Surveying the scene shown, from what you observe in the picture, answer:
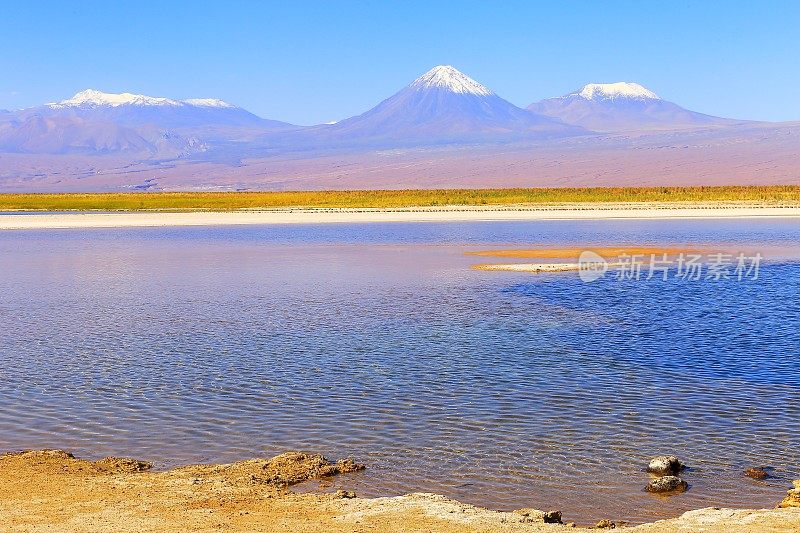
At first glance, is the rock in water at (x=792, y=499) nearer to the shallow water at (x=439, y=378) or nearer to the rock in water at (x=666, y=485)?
the shallow water at (x=439, y=378)

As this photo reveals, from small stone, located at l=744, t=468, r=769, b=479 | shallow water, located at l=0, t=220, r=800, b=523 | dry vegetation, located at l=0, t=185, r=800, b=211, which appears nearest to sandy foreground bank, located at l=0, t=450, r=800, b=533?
shallow water, located at l=0, t=220, r=800, b=523

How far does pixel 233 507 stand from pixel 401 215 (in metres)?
64.0

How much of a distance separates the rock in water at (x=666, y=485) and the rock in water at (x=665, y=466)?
0.32 meters

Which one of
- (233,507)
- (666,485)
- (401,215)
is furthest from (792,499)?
(401,215)

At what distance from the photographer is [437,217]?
69438mm

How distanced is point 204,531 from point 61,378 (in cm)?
765

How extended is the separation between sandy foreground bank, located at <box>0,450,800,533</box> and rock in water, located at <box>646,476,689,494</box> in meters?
0.83

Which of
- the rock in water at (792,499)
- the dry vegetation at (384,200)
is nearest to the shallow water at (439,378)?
the rock in water at (792,499)

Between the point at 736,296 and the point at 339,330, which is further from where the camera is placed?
the point at 736,296

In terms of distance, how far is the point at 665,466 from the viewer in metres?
10.3

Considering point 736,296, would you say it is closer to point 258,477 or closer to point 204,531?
point 258,477

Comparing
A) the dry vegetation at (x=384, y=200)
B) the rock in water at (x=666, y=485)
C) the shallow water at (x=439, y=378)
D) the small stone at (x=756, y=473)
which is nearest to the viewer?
the rock in water at (x=666, y=485)

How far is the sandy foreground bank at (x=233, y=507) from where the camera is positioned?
856 cm

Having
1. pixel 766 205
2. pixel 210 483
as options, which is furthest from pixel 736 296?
pixel 766 205
